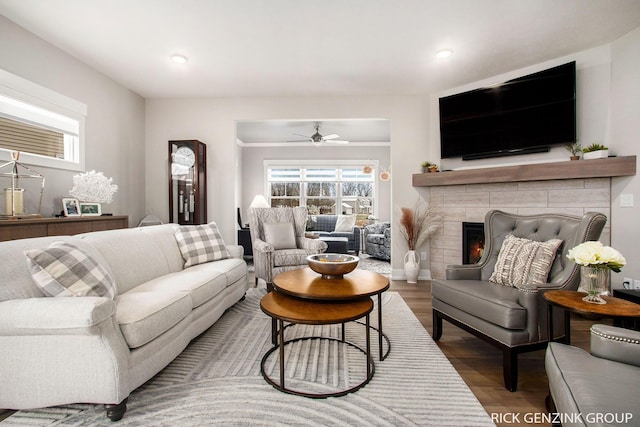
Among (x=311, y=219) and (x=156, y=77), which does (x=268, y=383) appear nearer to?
(x=156, y=77)

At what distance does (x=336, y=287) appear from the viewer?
201 cm

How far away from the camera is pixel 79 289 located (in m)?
1.57

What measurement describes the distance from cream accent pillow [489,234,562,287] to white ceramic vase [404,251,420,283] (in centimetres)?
181

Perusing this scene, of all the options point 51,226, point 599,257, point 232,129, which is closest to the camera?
point 599,257

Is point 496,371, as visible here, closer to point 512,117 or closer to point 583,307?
point 583,307

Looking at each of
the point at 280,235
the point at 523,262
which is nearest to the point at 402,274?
the point at 280,235

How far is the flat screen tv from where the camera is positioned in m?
3.17

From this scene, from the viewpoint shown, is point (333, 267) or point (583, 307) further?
point (333, 267)

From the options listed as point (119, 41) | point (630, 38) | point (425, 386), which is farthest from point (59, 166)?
point (630, 38)

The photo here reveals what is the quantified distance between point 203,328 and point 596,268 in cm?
250

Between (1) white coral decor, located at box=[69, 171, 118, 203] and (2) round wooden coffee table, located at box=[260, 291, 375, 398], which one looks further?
(1) white coral decor, located at box=[69, 171, 118, 203]

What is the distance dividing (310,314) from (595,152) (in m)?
3.24

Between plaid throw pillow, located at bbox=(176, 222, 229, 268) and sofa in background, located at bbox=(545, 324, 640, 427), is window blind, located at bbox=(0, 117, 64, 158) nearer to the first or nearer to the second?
plaid throw pillow, located at bbox=(176, 222, 229, 268)

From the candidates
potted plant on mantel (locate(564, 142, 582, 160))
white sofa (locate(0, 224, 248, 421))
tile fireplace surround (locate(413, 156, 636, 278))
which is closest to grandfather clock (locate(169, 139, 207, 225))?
white sofa (locate(0, 224, 248, 421))
